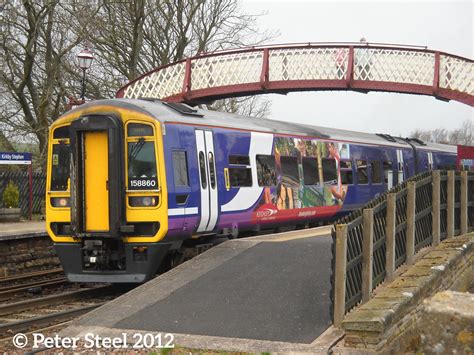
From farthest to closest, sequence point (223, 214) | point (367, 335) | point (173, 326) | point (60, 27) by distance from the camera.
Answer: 1. point (60, 27)
2. point (223, 214)
3. point (173, 326)
4. point (367, 335)

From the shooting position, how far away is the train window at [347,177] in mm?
17078

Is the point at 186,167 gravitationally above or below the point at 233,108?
below

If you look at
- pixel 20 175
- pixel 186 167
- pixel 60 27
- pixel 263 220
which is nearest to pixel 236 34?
pixel 60 27

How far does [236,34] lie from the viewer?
111 ft

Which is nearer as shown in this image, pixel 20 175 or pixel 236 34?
pixel 20 175

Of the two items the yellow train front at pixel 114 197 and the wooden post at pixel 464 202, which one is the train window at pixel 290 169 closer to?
the wooden post at pixel 464 202

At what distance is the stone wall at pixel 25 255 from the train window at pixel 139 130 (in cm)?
622

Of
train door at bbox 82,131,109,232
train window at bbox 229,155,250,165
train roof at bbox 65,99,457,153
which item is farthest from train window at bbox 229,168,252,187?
train door at bbox 82,131,109,232

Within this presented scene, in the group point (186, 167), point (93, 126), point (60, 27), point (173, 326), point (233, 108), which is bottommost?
point (173, 326)

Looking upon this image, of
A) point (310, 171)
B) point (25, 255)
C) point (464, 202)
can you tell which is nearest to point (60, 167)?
point (25, 255)

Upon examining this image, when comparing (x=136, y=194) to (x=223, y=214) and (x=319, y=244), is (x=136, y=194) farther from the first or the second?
(x=319, y=244)

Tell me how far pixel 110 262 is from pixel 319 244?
3.55 metres

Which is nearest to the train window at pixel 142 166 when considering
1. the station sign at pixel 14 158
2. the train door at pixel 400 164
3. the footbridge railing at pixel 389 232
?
the footbridge railing at pixel 389 232

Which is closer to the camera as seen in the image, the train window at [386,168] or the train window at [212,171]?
the train window at [212,171]
